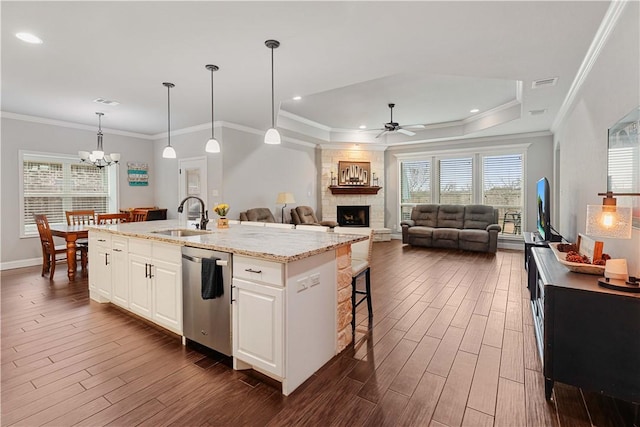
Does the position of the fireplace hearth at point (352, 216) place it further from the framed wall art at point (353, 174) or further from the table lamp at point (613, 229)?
the table lamp at point (613, 229)

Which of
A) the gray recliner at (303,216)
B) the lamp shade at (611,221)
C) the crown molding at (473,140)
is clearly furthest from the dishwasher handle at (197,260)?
the crown molding at (473,140)

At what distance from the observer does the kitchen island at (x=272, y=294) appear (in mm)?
1991

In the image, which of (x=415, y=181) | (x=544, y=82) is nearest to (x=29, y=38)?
(x=544, y=82)

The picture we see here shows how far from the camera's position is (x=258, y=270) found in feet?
6.80

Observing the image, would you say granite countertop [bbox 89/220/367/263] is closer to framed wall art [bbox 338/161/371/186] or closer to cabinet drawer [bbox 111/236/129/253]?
cabinet drawer [bbox 111/236/129/253]

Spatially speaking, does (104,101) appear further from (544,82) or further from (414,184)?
(414,184)

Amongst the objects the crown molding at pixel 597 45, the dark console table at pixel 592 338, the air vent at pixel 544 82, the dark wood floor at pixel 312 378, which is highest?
the air vent at pixel 544 82

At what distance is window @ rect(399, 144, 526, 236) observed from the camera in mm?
7336

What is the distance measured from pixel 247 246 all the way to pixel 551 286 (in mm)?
2002

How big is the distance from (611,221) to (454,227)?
19.5 ft

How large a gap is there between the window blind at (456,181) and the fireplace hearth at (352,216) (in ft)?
7.03

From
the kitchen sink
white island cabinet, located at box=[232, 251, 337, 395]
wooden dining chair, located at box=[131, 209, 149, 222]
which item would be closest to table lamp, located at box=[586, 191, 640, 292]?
white island cabinet, located at box=[232, 251, 337, 395]

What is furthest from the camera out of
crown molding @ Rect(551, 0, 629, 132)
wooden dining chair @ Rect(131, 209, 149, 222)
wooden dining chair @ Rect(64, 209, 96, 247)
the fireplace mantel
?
the fireplace mantel

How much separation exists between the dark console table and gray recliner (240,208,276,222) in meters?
5.16
